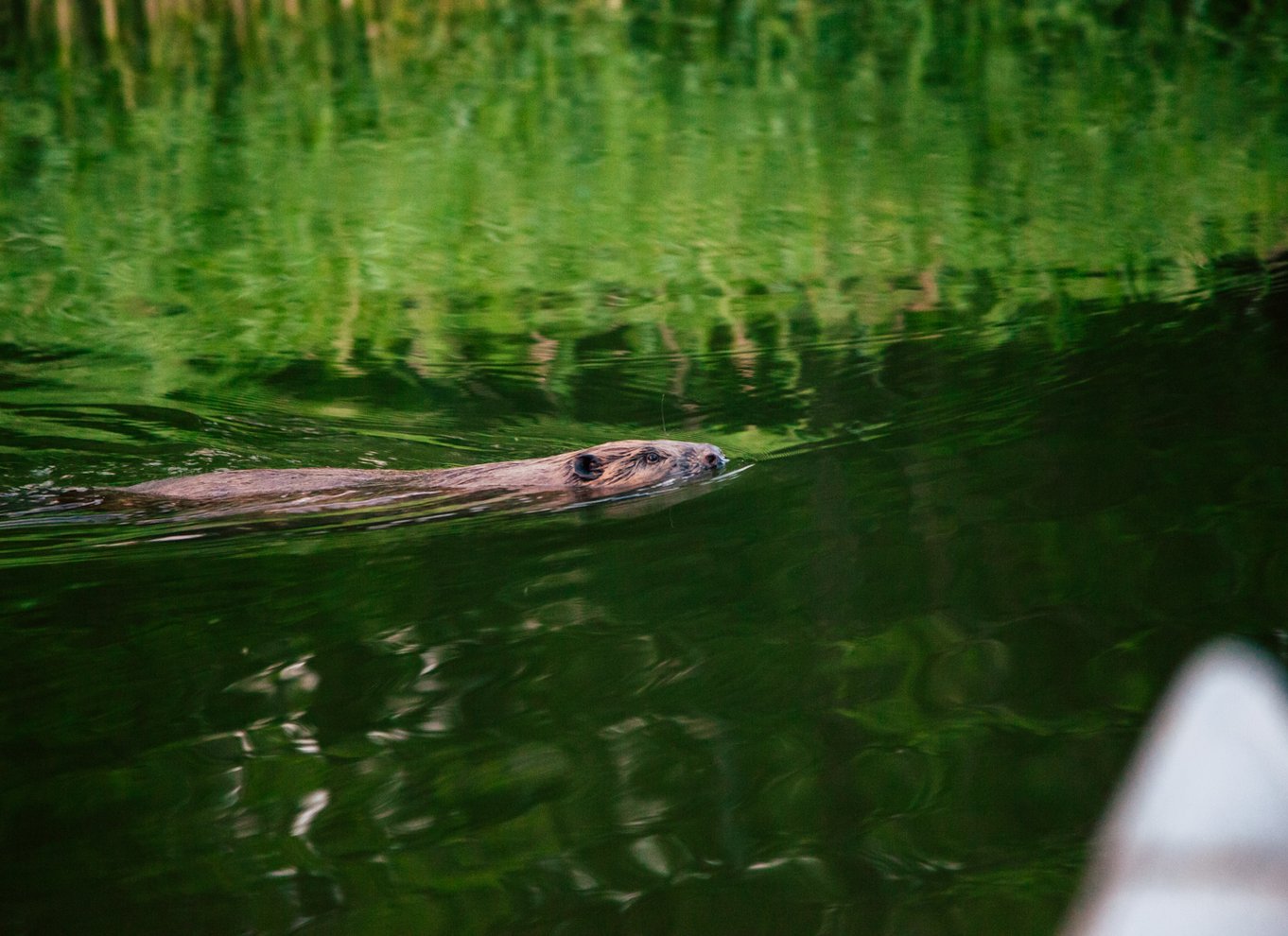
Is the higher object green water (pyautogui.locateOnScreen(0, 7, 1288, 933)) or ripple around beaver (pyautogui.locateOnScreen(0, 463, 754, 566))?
green water (pyautogui.locateOnScreen(0, 7, 1288, 933))

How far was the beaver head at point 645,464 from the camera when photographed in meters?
4.50

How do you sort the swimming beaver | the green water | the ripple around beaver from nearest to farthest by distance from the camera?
the green water → the ripple around beaver → the swimming beaver

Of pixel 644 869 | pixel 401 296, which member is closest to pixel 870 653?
pixel 644 869

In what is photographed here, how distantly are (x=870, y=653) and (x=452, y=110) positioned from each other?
8418 millimetres

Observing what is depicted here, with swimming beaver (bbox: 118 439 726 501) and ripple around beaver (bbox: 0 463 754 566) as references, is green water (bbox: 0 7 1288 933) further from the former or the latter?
swimming beaver (bbox: 118 439 726 501)

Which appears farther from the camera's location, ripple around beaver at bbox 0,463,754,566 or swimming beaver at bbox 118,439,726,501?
swimming beaver at bbox 118,439,726,501

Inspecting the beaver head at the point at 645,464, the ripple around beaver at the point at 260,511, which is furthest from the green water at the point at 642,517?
the beaver head at the point at 645,464

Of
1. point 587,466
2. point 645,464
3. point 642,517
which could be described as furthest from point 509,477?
point 642,517

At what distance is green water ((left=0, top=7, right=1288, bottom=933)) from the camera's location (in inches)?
83.2

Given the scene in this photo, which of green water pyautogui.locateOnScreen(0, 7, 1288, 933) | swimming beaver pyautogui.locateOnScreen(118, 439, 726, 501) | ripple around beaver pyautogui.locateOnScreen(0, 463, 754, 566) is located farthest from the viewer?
swimming beaver pyautogui.locateOnScreen(118, 439, 726, 501)

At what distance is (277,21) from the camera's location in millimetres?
14320

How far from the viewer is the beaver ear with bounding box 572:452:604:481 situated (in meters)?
4.54

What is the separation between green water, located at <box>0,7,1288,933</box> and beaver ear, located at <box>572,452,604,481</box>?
405 millimetres

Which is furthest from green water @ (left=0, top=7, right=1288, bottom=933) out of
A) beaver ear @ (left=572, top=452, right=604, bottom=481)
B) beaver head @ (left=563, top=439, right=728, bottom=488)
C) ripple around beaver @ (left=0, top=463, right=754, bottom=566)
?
beaver ear @ (left=572, top=452, right=604, bottom=481)
